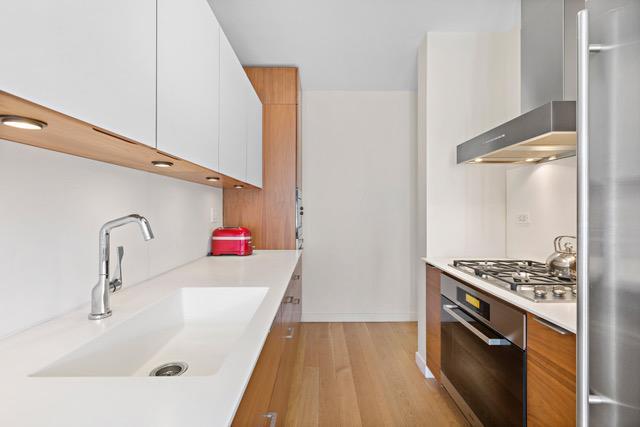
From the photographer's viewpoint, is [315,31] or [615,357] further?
[315,31]

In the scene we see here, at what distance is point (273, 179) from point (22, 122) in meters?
2.25

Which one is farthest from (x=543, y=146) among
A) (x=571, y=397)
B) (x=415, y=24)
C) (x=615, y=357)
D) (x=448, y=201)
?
(x=415, y=24)

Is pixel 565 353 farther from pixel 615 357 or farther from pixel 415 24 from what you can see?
pixel 415 24

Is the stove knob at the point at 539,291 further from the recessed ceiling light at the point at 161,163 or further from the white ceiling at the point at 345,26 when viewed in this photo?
the white ceiling at the point at 345,26

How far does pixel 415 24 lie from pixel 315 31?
797 millimetres

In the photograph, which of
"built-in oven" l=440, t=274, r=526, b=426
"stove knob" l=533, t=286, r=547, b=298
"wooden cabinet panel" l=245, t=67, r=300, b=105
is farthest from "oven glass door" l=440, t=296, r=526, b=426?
"wooden cabinet panel" l=245, t=67, r=300, b=105

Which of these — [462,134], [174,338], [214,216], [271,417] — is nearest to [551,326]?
[271,417]

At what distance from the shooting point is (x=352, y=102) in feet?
12.1

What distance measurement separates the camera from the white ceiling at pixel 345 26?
8.21 feet

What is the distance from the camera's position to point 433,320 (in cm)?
234

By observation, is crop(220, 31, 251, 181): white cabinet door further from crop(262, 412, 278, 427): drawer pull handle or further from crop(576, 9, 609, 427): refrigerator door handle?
crop(576, 9, 609, 427): refrigerator door handle

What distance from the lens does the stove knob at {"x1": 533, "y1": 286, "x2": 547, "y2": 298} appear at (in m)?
1.33

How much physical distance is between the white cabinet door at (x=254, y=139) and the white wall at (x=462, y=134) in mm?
1300

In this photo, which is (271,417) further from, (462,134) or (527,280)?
(462,134)
